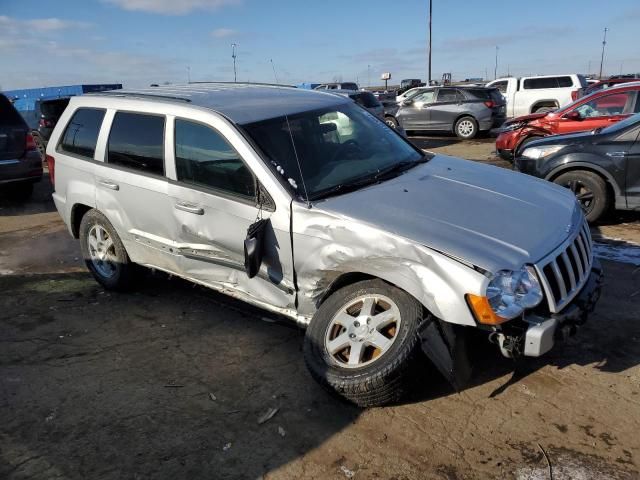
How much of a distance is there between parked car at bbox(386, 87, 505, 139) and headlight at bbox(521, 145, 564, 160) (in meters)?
9.69

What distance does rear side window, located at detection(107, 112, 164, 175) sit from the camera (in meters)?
4.14

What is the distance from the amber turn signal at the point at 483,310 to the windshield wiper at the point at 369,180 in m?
1.15

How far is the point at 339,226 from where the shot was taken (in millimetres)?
3139

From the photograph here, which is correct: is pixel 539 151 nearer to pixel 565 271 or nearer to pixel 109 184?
pixel 565 271

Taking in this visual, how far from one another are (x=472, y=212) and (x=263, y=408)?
1.69 metres

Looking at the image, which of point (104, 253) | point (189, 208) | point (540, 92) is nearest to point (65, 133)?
point (104, 253)

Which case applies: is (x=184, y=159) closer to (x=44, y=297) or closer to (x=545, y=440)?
(x=44, y=297)

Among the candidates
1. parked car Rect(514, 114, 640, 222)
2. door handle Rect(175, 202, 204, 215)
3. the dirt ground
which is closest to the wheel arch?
parked car Rect(514, 114, 640, 222)

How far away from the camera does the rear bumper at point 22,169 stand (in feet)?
28.6

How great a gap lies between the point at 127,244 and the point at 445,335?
9.59 ft

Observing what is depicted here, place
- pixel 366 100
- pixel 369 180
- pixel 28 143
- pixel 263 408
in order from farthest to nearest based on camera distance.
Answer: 1. pixel 366 100
2. pixel 28 143
3. pixel 369 180
4. pixel 263 408

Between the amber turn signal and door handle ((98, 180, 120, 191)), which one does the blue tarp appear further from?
the amber turn signal

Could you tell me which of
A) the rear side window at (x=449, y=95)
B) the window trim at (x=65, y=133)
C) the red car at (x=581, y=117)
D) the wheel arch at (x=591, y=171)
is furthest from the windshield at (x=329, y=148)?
the rear side window at (x=449, y=95)

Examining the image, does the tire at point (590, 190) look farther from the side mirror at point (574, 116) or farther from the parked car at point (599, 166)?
the side mirror at point (574, 116)
